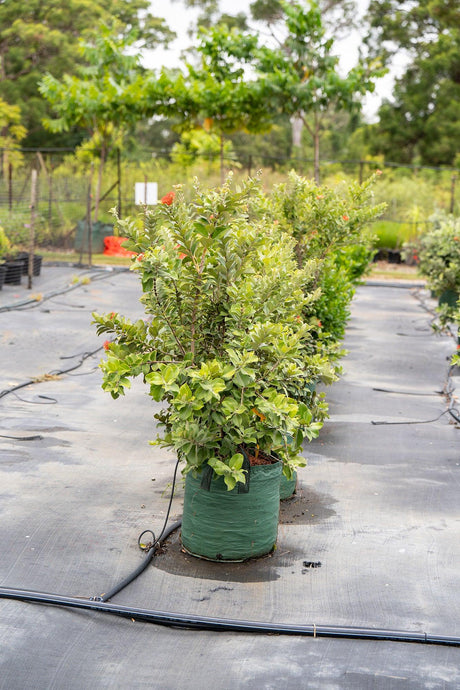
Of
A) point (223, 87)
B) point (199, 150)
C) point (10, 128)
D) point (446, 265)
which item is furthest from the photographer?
point (10, 128)

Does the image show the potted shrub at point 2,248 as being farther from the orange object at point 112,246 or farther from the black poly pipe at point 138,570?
the black poly pipe at point 138,570

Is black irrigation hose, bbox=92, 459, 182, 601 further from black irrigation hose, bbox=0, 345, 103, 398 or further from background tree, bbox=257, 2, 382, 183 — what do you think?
background tree, bbox=257, 2, 382, 183

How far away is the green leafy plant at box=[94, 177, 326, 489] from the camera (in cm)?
423

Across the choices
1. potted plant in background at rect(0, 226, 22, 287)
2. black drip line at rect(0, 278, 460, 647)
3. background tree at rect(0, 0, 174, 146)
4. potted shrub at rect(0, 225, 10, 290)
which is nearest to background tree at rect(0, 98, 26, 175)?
background tree at rect(0, 0, 174, 146)

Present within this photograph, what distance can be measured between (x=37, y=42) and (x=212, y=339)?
1170 inches

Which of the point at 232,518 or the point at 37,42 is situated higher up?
the point at 37,42

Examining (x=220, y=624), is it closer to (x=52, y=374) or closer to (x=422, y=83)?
(x=52, y=374)

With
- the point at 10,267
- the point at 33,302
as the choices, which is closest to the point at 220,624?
the point at 33,302

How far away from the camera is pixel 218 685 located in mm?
3324

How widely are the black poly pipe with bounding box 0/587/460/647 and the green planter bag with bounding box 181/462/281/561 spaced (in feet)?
2.15

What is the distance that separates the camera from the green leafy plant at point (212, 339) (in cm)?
423

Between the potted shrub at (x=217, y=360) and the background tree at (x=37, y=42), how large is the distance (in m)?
28.1

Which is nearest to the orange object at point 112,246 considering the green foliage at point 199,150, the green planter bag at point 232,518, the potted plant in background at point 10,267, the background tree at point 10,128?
the green foliage at point 199,150

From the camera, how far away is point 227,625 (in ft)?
12.3
